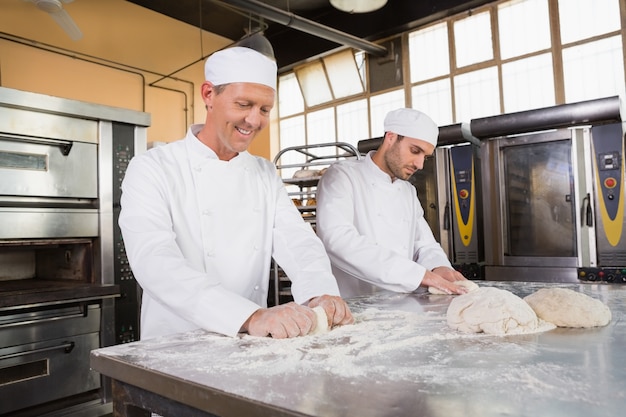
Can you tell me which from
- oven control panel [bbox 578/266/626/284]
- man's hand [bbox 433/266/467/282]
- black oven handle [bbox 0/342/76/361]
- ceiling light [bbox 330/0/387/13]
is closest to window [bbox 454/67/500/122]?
ceiling light [bbox 330/0/387/13]

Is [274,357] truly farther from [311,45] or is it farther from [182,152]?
[311,45]

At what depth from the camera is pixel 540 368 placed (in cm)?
81

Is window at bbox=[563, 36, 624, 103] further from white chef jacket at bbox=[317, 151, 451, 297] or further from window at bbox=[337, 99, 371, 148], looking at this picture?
white chef jacket at bbox=[317, 151, 451, 297]

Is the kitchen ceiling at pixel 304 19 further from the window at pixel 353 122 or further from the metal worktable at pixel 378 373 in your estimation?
the metal worktable at pixel 378 373

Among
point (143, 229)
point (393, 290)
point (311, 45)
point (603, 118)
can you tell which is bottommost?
point (393, 290)

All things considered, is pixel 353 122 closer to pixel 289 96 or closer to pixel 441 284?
pixel 289 96

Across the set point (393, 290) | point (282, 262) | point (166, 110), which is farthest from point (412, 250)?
point (166, 110)

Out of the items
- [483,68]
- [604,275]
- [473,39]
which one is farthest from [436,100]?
[604,275]

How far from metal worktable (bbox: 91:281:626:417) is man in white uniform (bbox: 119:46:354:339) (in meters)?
0.19

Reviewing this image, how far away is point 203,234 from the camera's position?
1.51m

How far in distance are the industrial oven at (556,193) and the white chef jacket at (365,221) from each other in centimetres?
162

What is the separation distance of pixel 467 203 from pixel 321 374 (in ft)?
11.6

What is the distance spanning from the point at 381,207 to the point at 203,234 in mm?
1035

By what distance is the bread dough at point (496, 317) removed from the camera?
1.12 metres
